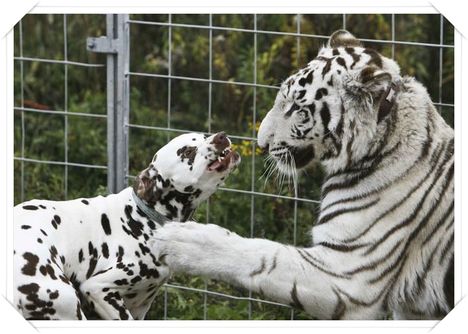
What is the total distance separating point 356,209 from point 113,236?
95 cm

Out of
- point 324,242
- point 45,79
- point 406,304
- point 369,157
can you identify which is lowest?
point 406,304

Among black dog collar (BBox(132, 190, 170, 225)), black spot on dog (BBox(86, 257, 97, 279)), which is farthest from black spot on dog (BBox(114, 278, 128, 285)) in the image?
black dog collar (BBox(132, 190, 170, 225))

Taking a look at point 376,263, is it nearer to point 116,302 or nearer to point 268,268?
point 268,268

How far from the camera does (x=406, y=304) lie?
13.8 ft

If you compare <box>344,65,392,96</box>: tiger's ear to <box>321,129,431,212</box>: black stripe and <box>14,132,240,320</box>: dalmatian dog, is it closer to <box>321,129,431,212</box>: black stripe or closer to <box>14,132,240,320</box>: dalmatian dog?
<box>321,129,431,212</box>: black stripe

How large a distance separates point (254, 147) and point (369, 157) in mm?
1160

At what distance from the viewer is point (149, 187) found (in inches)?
167

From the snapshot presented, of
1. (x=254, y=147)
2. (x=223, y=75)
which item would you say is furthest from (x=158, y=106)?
(x=254, y=147)

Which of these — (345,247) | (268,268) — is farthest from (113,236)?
(345,247)

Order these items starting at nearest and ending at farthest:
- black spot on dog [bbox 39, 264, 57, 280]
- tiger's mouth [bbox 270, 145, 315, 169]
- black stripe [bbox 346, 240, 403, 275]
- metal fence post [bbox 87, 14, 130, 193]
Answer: black spot on dog [bbox 39, 264, 57, 280] < black stripe [bbox 346, 240, 403, 275] < tiger's mouth [bbox 270, 145, 315, 169] < metal fence post [bbox 87, 14, 130, 193]

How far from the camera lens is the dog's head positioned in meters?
4.14
